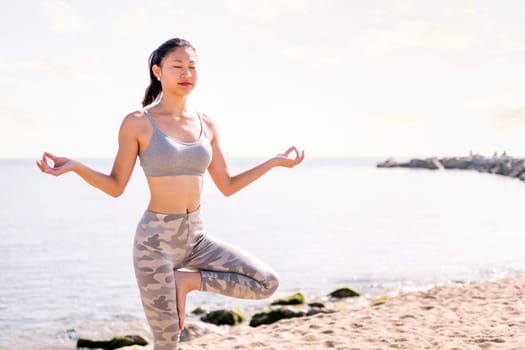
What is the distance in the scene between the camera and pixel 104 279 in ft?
63.2

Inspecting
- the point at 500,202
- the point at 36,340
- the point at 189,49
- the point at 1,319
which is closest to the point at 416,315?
the point at 189,49

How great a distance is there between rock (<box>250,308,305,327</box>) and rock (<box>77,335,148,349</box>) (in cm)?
228

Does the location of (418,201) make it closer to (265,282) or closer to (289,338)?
(289,338)

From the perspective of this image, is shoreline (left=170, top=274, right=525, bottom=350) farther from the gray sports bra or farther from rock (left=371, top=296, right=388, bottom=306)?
the gray sports bra

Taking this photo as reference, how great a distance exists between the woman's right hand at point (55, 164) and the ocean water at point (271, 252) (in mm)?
9321

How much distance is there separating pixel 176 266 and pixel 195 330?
287 inches

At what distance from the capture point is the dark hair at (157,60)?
4.46 m

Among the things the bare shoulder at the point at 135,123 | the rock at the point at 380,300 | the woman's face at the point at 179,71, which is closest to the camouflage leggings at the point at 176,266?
the bare shoulder at the point at 135,123

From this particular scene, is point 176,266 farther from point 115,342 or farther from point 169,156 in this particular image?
point 115,342

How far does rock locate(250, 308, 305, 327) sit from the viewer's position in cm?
1260

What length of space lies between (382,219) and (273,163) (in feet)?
111

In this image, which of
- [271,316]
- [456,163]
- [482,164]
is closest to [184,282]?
[271,316]

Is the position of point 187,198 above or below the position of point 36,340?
above

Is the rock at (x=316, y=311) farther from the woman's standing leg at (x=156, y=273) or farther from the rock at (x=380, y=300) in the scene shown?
the woman's standing leg at (x=156, y=273)
